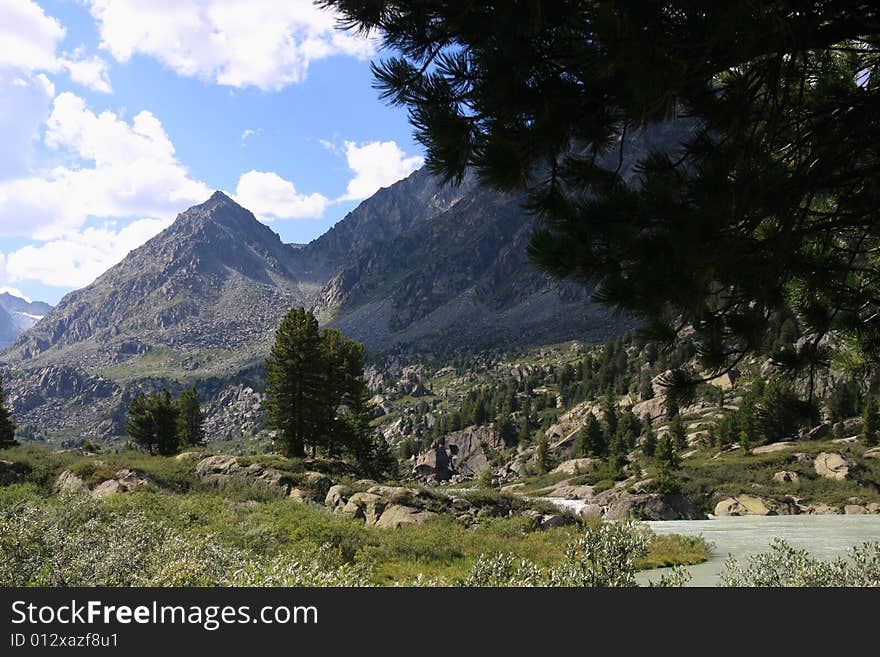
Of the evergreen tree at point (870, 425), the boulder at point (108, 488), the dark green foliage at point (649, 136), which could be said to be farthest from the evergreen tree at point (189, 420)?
the evergreen tree at point (870, 425)

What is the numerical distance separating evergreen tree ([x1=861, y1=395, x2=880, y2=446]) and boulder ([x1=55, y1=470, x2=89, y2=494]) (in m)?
89.2

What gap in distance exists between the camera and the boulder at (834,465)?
203 feet

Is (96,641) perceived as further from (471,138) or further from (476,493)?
(476,493)

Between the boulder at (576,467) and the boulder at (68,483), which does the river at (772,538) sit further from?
the boulder at (576,467)

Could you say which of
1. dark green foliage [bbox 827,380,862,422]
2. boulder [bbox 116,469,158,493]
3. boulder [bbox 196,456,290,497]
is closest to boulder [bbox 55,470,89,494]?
boulder [bbox 116,469,158,493]

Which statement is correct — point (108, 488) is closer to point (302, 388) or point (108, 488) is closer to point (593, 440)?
point (302, 388)

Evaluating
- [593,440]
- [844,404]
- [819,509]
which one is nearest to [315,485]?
[819,509]

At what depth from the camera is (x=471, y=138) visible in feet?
20.6

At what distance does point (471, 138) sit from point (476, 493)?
29643 millimetres

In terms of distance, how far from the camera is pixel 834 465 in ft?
210

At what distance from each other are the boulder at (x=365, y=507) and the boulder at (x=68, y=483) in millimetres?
12679

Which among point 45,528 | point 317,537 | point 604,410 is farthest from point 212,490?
point 604,410

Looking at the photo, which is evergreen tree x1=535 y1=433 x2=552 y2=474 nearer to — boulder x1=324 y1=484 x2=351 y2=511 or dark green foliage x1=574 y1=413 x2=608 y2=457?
dark green foliage x1=574 y1=413 x2=608 y2=457

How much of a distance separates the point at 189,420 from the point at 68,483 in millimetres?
49790
